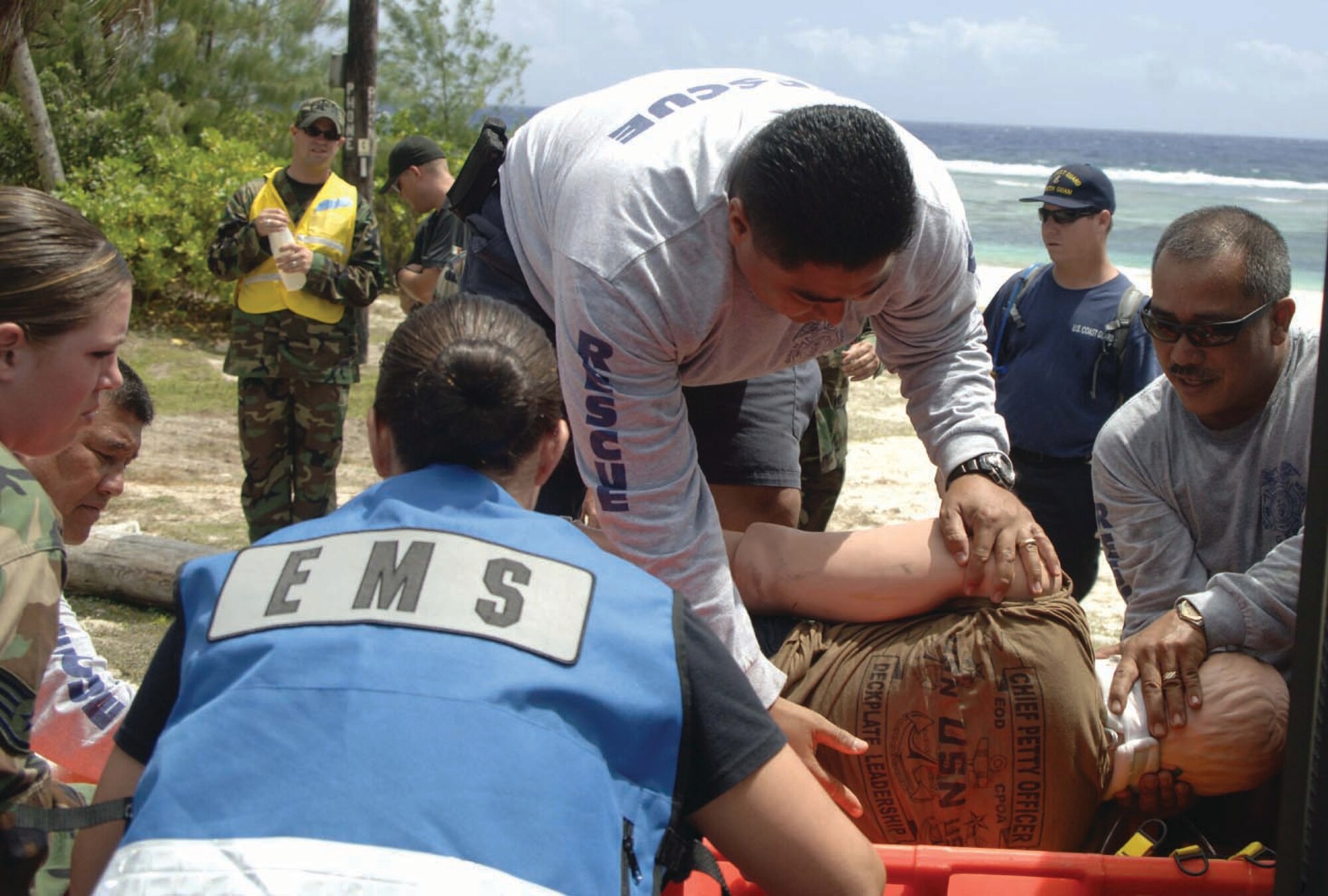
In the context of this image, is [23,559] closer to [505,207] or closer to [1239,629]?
[505,207]

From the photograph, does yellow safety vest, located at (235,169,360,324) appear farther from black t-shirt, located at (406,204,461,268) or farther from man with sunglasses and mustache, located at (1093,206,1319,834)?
man with sunglasses and mustache, located at (1093,206,1319,834)

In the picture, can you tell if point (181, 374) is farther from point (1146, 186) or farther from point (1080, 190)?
point (1146, 186)

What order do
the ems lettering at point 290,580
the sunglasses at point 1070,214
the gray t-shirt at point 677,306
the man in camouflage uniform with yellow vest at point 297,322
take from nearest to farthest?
the ems lettering at point 290,580, the gray t-shirt at point 677,306, the sunglasses at point 1070,214, the man in camouflage uniform with yellow vest at point 297,322

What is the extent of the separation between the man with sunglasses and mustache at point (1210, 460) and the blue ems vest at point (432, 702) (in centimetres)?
127

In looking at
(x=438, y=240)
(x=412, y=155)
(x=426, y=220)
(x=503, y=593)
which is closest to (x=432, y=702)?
(x=503, y=593)

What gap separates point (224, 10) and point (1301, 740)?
64.2 feet

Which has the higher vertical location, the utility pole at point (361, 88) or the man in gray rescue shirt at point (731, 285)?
the man in gray rescue shirt at point (731, 285)

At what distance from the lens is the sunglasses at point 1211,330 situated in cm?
261

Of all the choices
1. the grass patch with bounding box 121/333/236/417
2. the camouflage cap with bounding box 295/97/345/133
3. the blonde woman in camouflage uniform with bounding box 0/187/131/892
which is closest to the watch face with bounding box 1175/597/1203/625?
the blonde woman in camouflage uniform with bounding box 0/187/131/892

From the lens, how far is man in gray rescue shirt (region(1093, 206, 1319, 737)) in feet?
7.82

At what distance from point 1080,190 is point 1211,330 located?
7.94 ft

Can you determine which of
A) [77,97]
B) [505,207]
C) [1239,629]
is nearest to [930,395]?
[1239,629]

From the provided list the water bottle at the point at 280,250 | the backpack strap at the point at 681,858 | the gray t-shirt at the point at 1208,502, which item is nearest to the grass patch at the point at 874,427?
the water bottle at the point at 280,250

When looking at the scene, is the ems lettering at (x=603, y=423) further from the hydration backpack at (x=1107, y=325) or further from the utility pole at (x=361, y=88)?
the utility pole at (x=361, y=88)
